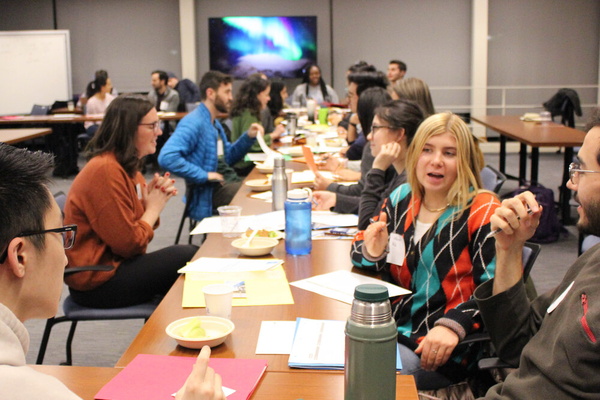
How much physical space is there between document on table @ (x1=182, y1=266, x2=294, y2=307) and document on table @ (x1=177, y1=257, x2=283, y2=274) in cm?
2

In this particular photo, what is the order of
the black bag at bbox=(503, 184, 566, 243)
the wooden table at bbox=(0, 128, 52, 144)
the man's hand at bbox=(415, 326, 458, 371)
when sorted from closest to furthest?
the man's hand at bbox=(415, 326, 458, 371), the black bag at bbox=(503, 184, 566, 243), the wooden table at bbox=(0, 128, 52, 144)

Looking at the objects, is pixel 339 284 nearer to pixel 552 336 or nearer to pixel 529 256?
pixel 529 256

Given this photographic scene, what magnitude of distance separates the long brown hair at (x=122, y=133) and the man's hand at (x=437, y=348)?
5.12 feet

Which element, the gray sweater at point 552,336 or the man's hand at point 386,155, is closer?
the gray sweater at point 552,336

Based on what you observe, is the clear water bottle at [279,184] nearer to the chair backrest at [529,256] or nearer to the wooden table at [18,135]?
the chair backrest at [529,256]

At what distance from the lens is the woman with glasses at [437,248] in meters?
1.97

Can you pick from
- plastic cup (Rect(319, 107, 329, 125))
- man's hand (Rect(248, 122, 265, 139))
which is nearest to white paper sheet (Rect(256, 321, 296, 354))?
man's hand (Rect(248, 122, 265, 139))

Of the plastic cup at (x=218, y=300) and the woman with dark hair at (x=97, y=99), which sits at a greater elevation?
the woman with dark hair at (x=97, y=99)

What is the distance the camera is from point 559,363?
1421 mm

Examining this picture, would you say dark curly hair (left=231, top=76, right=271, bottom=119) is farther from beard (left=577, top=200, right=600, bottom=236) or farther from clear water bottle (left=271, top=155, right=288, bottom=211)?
beard (left=577, top=200, right=600, bottom=236)

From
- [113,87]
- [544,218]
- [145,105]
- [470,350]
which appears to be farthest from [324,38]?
[470,350]

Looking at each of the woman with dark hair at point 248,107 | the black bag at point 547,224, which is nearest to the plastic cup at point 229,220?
the woman with dark hair at point 248,107

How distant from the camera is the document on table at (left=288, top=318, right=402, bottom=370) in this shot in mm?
1536

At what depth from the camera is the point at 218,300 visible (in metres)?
1.77
